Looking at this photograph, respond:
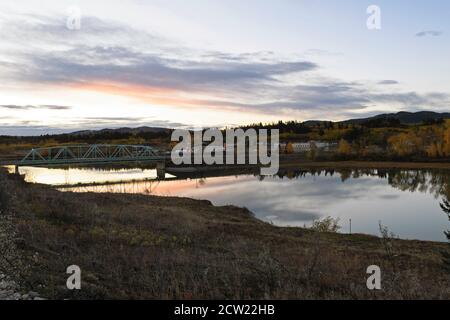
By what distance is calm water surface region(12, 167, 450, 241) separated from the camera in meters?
32.2

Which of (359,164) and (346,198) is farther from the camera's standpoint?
(359,164)

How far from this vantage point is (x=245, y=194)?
51344 millimetres

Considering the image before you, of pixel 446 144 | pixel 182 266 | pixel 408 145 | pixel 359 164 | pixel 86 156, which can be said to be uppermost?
pixel 446 144

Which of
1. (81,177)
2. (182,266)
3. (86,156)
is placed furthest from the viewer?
(86,156)

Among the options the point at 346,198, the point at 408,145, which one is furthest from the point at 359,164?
the point at 346,198

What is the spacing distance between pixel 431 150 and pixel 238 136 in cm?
9936

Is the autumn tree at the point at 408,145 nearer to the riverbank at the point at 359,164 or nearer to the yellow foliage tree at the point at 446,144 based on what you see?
the yellow foliage tree at the point at 446,144

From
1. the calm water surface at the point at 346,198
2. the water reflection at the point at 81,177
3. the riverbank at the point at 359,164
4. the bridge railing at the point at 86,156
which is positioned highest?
the bridge railing at the point at 86,156

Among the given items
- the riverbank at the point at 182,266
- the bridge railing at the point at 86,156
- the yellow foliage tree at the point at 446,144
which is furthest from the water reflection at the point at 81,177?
the yellow foliage tree at the point at 446,144

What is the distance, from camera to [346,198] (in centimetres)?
4600

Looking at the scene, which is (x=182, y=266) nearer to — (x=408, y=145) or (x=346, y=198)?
(x=346, y=198)

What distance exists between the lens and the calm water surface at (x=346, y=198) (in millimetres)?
32156
